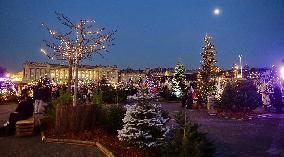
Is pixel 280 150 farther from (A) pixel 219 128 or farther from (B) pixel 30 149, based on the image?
(B) pixel 30 149

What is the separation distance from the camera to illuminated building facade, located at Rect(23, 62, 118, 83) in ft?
511

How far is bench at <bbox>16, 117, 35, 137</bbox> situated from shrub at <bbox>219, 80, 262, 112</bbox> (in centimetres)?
1159

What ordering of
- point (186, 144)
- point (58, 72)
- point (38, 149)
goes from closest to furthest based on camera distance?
1. point (186, 144)
2. point (38, 149)
3. point (58, 72)

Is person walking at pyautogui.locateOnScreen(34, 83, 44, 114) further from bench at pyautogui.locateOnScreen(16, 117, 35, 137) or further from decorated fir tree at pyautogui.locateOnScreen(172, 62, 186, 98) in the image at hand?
decorated fir tree at pyautogui.locateOnScreen(172, 62, 186, 98)

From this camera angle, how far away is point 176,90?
144 ft

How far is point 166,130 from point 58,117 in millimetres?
4206

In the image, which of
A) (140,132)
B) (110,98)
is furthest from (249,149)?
(110,98)

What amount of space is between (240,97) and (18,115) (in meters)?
11.8

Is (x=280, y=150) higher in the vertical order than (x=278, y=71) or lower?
lower

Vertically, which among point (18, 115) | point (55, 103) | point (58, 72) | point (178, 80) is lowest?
point (18, 115)

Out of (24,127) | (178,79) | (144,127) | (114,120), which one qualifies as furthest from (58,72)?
(144,127)

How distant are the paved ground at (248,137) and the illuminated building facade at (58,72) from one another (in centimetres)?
13161

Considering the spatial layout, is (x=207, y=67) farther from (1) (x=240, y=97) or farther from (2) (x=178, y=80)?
(1) (x=240, y=97)

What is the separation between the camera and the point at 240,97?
2120 cm
